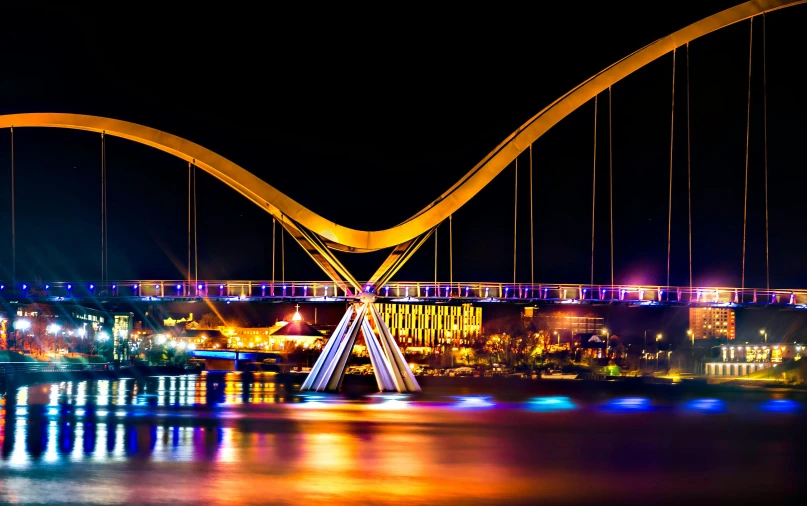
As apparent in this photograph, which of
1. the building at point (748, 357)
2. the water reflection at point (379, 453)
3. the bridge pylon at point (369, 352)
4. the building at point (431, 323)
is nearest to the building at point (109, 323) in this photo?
the building at point (431, 323)

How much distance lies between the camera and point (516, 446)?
108ft

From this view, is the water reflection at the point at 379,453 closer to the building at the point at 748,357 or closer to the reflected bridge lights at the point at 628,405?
the reflected bridge lights at the point at 628,405

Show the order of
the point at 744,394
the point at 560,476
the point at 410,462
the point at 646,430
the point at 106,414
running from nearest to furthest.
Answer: the point at 560,476 < the point at 410,462 < the point at 646,430 < the point at 106,414 < the point at 744,394

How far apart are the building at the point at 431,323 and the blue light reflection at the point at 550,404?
9908 cm

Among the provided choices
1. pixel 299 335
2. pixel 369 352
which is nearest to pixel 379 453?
pixel 369 352

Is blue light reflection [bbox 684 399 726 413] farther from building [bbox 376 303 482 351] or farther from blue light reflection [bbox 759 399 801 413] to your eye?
building [bbox 376 303 482 351]

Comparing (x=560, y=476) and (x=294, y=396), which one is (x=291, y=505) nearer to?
(x=560, y=476)

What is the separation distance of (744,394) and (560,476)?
48163 millimetres

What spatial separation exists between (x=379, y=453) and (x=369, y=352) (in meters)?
23.4

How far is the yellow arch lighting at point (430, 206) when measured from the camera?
5159 centimetres

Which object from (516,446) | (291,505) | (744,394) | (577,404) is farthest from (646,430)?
(744,394)

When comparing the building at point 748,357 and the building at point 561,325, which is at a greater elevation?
the building at point 561,325

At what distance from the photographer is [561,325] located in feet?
588

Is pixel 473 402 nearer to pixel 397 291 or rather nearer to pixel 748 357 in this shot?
pixel 397 291
